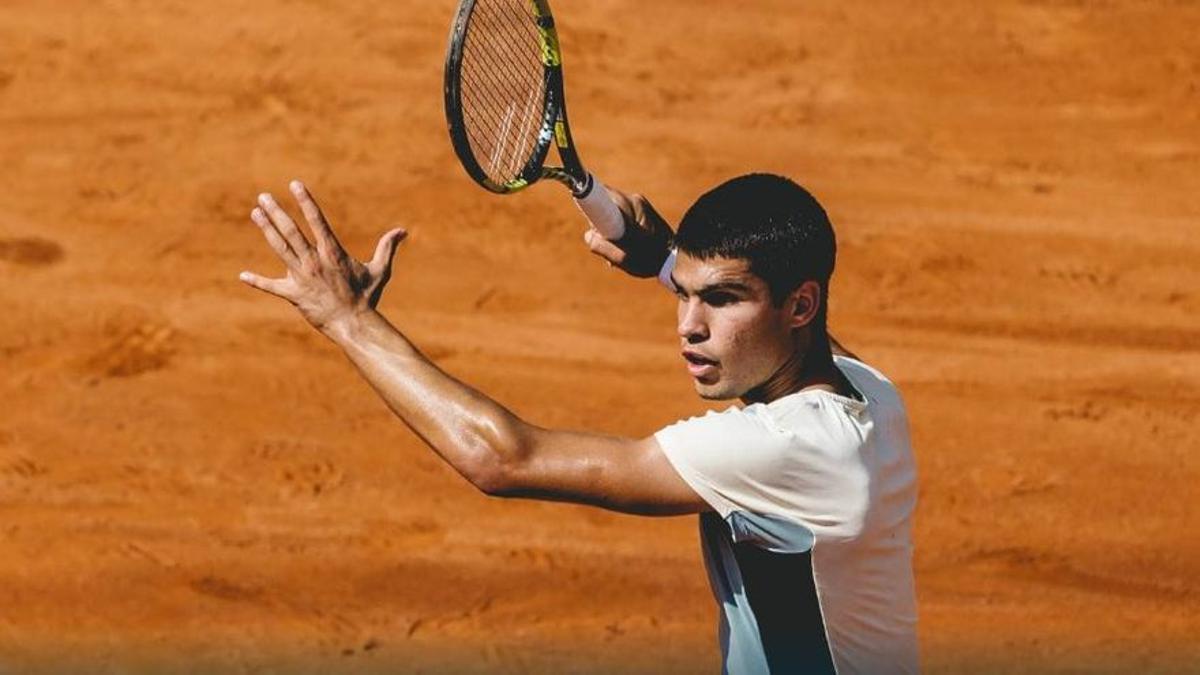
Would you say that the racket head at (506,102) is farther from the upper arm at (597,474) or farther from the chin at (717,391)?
the upper arm at (597,474)

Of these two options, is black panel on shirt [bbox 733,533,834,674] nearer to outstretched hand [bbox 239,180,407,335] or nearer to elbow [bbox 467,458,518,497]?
elbow [bbox 467,458,518,497]

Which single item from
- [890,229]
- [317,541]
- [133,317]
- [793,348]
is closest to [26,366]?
[133,317]

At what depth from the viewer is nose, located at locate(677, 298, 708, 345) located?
464 cm

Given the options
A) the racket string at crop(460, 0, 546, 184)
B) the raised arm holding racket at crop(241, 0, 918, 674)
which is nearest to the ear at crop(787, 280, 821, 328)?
the raised arm holding racket at crop(241, 0, 918, 674)

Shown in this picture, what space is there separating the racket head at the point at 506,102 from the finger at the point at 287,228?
0.93 meters

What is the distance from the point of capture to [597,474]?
14.5 feet

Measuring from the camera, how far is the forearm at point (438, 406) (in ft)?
14.4

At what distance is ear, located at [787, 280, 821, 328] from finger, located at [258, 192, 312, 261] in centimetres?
108

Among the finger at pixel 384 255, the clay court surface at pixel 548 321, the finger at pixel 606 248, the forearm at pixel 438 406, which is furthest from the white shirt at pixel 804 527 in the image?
the clay court surface at pixel 548 321

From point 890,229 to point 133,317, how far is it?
392 centimetres

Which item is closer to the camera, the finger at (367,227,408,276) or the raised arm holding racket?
the raised arm holding racket

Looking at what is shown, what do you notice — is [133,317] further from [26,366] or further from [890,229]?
[890,229]

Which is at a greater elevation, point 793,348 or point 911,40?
point 793,348

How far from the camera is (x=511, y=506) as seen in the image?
9.28 m
